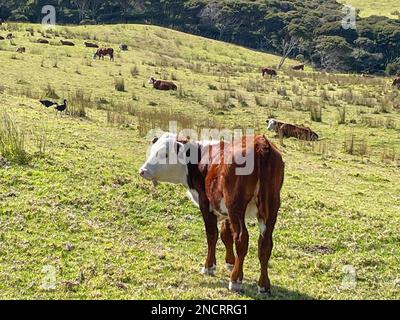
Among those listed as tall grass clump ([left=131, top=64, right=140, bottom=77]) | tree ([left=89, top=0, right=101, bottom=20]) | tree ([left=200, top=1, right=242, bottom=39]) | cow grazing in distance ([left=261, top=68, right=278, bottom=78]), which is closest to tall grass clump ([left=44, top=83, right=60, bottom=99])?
tall grass clump ([left=131, top=64, right=140, bottom=77])

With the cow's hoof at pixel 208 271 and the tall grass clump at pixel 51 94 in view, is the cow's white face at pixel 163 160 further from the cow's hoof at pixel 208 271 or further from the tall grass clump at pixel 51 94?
the tall grass clump at pixel 51 94

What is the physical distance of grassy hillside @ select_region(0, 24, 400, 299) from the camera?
6.61 meters

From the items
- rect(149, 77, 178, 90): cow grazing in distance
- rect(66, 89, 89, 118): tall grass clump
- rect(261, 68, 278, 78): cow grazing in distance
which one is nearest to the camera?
rect(66, 89, 89, 118): tall grass clump

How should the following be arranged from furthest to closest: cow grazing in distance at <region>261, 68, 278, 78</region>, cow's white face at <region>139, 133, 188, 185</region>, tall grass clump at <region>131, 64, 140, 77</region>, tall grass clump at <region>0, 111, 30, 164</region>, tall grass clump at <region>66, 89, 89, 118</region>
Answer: cow grazing in distance at <region>261, 68, 278, 78</region>, tall grass clump at <region>131, 64, 140, 77</region>, tall grass clump at <region>66, 89, 89, 118</region>, tall grass clump at <region>0, 111, 30, 164</region>, cow's white face at <region>139, 133, 188, 185</region>

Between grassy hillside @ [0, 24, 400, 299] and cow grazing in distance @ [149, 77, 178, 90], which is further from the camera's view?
Answer: cow grazing in distance @ [149, 77, 178, 90]

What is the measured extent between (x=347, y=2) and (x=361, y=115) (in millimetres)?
62029

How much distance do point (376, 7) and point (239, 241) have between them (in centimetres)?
7446

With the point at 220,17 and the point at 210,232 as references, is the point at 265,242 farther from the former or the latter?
the point at 220,17

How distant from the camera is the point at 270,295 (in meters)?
6.20

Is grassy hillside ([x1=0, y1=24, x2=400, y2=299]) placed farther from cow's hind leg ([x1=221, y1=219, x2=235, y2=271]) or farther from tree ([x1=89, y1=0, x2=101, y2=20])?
tree ([x1=89, y1=0, x2=101, y2=20])

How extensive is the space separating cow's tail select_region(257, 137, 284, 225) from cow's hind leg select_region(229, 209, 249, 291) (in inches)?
8.4

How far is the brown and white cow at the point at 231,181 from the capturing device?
236 inches

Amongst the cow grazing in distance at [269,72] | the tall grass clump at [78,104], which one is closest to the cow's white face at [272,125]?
the tall grass clump at [78,104]

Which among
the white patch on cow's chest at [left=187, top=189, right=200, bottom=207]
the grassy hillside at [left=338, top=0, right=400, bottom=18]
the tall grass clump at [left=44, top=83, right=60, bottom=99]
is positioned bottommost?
the tall grass clump at [left=44, top=83, right=60, bottom=99]
